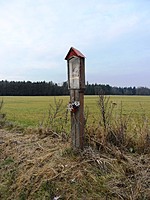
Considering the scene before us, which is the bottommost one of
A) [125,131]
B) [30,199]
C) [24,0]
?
[30,199]

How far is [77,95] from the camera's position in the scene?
447 cm

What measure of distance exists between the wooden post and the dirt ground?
26 cm

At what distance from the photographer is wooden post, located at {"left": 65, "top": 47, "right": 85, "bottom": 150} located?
4.43 metres

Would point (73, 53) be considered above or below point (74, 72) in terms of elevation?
above

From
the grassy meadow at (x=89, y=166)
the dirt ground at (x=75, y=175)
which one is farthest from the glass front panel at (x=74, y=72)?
the dirt ground at (x=75, y=175)

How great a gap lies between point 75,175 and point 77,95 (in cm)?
142

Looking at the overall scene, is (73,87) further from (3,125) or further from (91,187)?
(3,125)

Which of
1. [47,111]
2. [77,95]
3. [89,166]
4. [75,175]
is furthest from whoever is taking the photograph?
[47,111]

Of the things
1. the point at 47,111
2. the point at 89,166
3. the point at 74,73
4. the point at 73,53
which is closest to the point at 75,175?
the point at 89,166

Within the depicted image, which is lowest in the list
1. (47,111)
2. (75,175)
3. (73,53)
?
(47,111)

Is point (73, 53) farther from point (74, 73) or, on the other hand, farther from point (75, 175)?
point (75, 175)

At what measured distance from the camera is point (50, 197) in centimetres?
343

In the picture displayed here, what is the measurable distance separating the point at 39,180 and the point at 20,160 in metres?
1.09

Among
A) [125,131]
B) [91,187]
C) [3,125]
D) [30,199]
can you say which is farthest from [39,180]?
[3,125]
